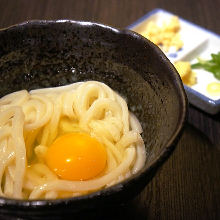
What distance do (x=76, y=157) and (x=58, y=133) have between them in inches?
8.3

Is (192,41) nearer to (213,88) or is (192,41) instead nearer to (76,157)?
(213,88)

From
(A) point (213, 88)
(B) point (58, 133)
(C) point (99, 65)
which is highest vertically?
(C) point (99, 65)

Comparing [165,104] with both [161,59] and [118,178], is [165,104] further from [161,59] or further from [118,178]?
[118,178]

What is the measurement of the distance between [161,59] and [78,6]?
1.69m

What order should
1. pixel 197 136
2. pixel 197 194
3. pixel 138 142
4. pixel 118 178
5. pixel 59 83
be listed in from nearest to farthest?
pixel 118 178, pixel 138 142, pixel 197 194, pixel 59 83, pixel 197 136

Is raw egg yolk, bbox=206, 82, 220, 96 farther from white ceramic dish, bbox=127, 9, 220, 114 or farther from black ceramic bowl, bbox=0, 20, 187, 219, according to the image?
black ceramic bowl, bbox=0, 20, 187, 219

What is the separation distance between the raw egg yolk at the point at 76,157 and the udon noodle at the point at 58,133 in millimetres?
25

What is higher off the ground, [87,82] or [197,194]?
[87,82]

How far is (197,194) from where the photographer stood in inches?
57.9

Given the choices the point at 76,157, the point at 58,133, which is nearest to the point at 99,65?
the point at 58,133

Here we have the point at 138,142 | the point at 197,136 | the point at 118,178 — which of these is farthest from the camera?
the point at 197,136

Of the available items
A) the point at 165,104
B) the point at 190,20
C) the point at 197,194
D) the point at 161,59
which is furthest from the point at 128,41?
the point at 190,20

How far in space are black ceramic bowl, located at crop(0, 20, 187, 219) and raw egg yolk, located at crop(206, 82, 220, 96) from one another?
832mm

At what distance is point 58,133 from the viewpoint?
4.71ft
